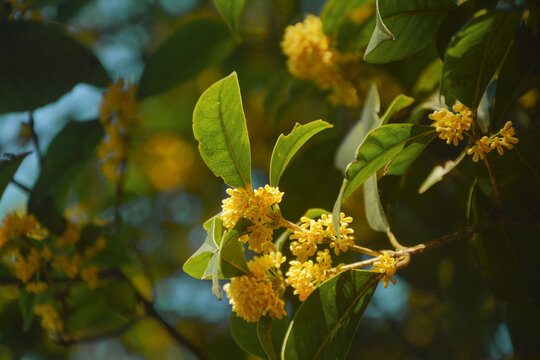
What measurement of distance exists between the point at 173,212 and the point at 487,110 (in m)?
2.41

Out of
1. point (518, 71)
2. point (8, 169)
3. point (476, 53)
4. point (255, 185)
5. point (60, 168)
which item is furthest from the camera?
point (255, 185)

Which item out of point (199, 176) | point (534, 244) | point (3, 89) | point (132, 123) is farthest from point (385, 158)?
point (199, 176)

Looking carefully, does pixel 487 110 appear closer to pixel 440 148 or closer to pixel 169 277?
pixel 440 148

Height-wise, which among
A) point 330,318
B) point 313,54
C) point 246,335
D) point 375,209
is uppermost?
point 313,54

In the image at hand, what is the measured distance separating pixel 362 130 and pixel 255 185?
140cm

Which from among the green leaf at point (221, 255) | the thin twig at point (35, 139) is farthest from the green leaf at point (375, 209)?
the thin twig at point (35, 139)

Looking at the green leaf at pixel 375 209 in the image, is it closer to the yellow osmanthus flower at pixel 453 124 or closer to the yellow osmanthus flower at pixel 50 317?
the yellow osmanthus flower at pixel 453 124

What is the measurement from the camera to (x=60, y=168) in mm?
1516

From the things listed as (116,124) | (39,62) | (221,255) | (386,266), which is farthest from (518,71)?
(39,62)

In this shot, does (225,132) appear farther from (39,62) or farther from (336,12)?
(39,62)

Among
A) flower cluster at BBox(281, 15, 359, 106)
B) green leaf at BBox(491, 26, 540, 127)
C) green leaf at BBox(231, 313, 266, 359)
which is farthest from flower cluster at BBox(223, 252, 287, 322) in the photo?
flower cluster at BBox(281, 15, 359, 106)

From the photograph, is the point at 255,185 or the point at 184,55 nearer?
the point at 184,55

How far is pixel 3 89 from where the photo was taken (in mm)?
1505

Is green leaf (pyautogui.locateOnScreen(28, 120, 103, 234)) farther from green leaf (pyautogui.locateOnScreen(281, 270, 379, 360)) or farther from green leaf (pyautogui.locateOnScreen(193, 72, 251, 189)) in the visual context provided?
green leaf (pyautogui.locateOnScreen(281, 270, 379, 360))
